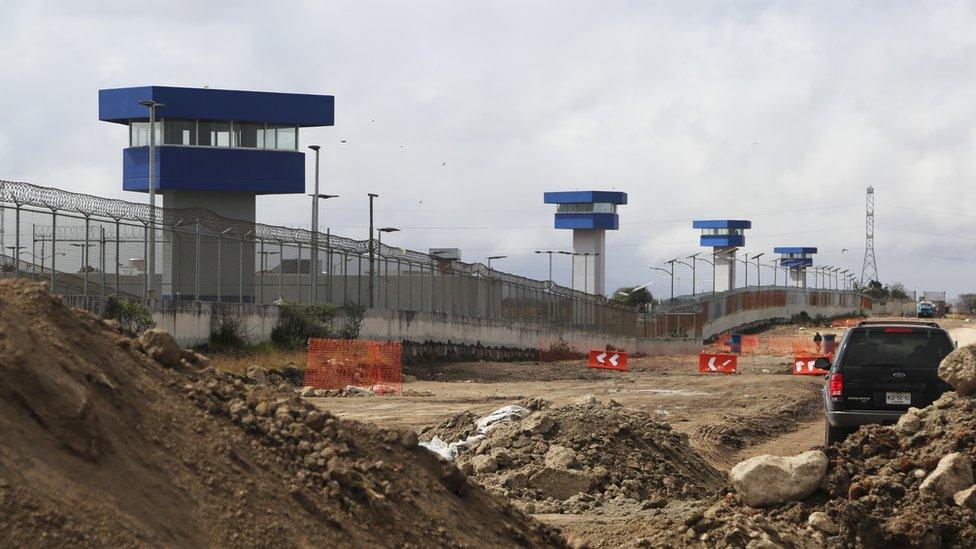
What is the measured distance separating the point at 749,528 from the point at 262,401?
4210mm

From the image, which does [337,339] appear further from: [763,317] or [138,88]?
[763,317]

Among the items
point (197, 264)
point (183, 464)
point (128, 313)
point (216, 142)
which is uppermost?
point (216, 142)

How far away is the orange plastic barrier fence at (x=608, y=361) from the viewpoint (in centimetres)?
5134

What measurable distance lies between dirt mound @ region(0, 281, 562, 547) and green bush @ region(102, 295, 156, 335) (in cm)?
2201

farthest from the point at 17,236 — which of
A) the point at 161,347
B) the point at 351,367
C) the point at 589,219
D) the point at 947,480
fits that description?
the point at 589,219

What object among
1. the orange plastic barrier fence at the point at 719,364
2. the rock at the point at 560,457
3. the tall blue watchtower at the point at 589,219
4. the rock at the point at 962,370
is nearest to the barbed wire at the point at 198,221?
the orange plastic barrier fence at the point at 719,364

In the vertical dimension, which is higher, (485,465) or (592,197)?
(592,197)

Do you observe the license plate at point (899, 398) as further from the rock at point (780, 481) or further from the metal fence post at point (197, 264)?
the metal fence post at point (197, 264)

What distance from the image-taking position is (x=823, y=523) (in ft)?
38.1

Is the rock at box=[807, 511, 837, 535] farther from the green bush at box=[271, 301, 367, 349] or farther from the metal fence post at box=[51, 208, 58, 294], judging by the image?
the green bush at box=[271, 301, 367, 349]

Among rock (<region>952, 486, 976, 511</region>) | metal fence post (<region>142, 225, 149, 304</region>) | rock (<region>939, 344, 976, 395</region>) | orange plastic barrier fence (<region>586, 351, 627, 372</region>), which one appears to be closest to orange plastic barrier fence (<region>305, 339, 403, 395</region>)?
metal fence post (<region>142, 225, 149, 304</region>)

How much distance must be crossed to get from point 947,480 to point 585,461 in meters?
4.53

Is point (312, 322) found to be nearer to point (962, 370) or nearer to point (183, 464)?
point (962, 370)

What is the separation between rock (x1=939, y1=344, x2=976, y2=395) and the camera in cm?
1482
